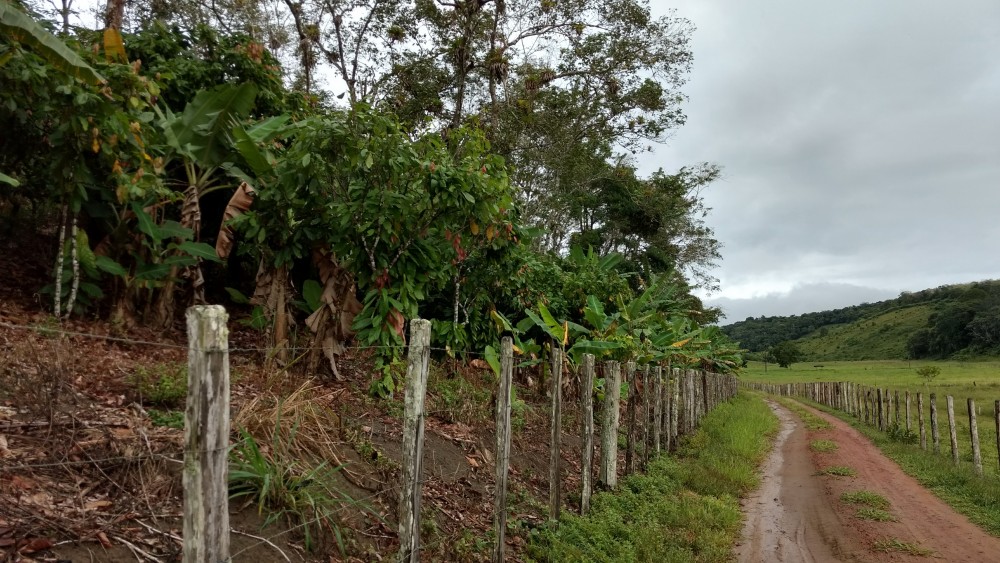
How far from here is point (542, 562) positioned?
5477 mm

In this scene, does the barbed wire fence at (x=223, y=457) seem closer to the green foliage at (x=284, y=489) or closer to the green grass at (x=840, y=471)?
the green foliage at (x=284, y=489)

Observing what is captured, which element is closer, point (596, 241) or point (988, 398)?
point (596, 241)

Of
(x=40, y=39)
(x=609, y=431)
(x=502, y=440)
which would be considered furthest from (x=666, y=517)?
(x=40, y=39)

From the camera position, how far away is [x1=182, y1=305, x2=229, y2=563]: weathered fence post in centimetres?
224

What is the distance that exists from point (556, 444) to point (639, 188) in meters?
22.4

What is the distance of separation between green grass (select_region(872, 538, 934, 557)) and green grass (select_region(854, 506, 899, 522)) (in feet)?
3.35

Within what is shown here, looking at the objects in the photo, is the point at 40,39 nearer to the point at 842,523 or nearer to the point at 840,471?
the point at 842,523

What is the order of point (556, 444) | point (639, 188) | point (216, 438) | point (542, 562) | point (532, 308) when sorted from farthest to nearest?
point (639, 188) < point (532, 308) < point (556, 444) < point (542, 562) < point (216, 438)

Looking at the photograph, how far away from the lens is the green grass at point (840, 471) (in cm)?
A: 1112

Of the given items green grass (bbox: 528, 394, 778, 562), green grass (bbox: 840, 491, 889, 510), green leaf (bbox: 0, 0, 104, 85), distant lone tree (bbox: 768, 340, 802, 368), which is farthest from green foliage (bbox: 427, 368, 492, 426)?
distant lone tree (bbox: 768, 340, 802, 368)

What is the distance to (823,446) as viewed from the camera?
571 inches

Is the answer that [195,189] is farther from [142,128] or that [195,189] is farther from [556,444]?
[556,444]

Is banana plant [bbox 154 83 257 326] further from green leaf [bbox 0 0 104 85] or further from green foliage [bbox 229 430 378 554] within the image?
green foliage [bbox 229 430 378 554]

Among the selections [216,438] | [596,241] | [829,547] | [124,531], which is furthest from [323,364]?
[596,241]
